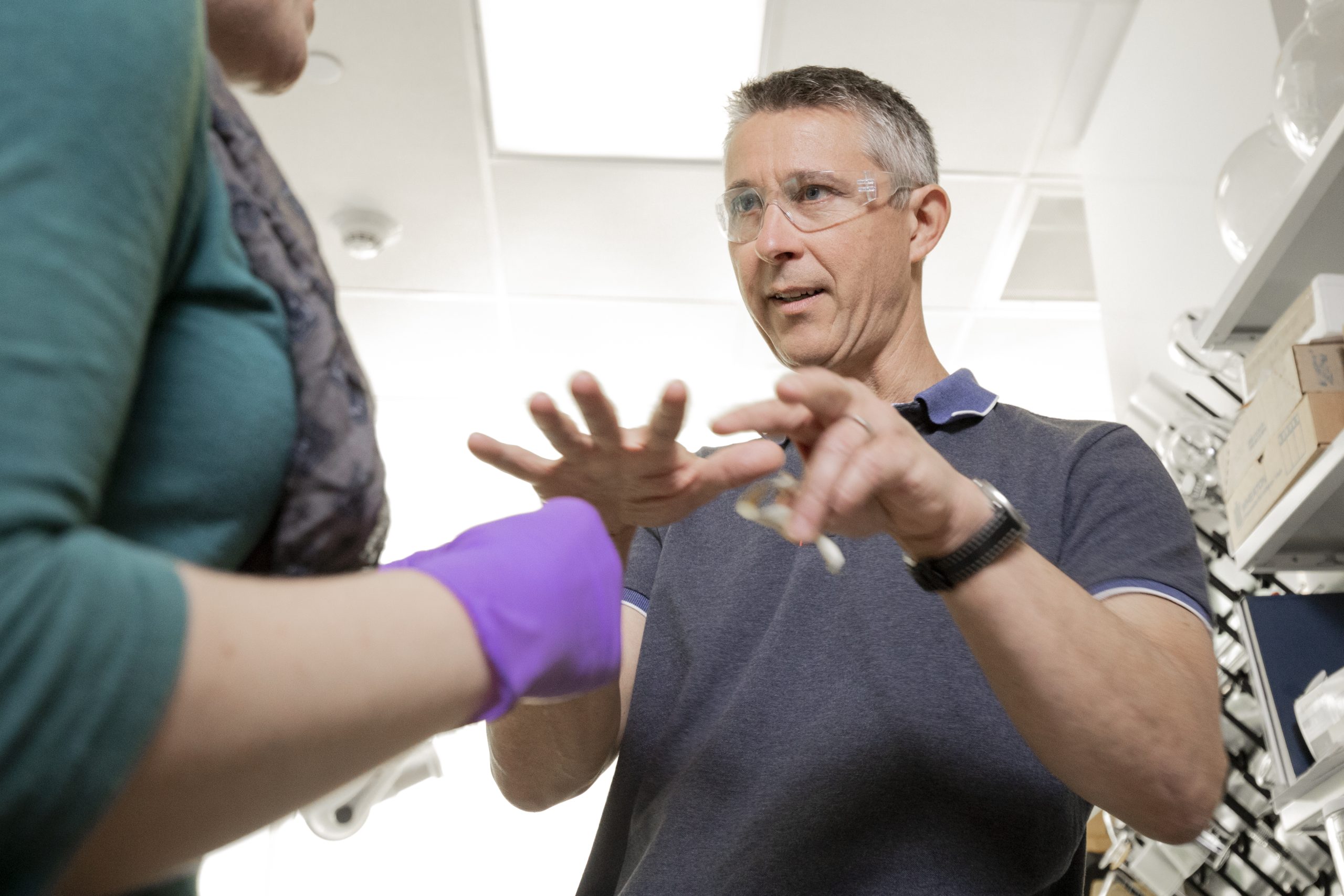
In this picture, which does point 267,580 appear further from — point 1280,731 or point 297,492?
point 1280,731

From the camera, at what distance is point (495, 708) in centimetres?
44

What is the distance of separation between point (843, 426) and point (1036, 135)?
245 centimetres

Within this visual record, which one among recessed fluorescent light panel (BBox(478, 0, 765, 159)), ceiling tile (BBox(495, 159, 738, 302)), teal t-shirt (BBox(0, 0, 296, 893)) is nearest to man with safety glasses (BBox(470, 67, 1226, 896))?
teal t-shirt (BBox(0, 0, 296, 893))

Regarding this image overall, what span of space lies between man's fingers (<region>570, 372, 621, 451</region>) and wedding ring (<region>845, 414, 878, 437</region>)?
0.18 metres

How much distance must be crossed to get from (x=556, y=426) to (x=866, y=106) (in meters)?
0.96

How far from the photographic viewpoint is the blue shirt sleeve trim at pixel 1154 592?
3.03ft

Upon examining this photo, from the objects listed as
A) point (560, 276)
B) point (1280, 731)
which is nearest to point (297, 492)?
point (1280, 731)

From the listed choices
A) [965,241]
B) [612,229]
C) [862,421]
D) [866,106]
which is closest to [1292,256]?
[866,106]

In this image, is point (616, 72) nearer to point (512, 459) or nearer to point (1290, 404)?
point (1290, 404)

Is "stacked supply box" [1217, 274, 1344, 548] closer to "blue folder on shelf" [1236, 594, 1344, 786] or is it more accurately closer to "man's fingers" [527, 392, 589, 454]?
"blue folder on shelf" [1236, 594, 1344, 786]

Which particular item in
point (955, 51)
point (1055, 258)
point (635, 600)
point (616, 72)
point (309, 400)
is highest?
point (309, 400)

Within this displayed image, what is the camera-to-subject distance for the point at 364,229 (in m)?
3.25

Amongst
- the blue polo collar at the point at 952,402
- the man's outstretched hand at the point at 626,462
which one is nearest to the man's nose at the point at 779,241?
the blue polo collar at the point at 952,402

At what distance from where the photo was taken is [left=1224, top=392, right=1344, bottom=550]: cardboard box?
→ 1.27 m
